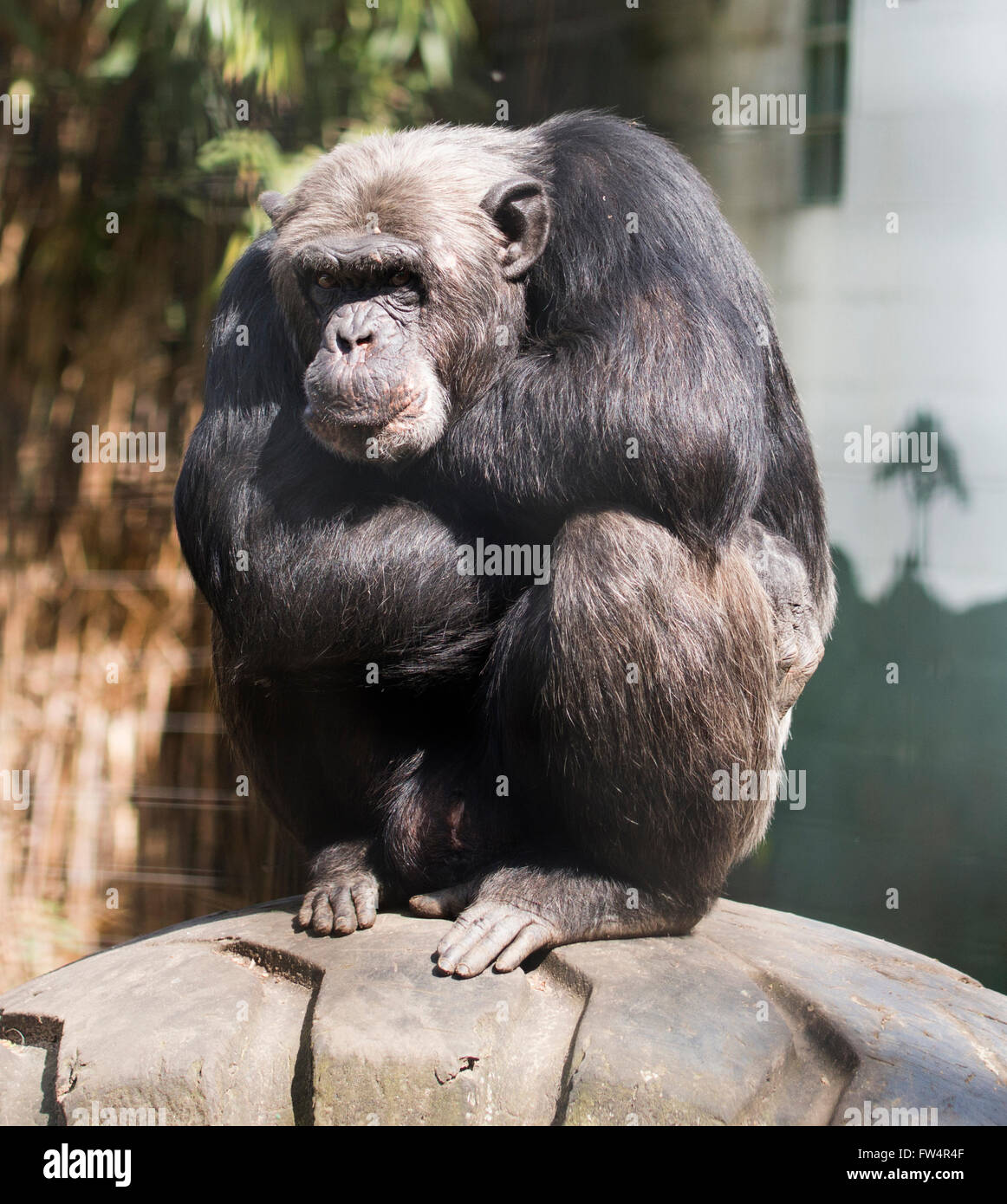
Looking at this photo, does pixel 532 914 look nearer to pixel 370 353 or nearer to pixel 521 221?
pixel 370 353

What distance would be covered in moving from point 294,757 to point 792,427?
1.76m

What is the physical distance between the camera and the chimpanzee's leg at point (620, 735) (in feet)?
9.11

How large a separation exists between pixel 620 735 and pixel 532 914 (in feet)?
1.60

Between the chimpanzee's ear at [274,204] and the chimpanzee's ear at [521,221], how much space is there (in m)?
0.66

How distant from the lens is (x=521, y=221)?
3121 millimetres

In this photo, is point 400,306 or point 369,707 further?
point 369,707

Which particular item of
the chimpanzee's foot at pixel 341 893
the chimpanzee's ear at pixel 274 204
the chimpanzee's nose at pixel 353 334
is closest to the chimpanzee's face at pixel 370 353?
the chimpanzee's nose at pixel 353 334

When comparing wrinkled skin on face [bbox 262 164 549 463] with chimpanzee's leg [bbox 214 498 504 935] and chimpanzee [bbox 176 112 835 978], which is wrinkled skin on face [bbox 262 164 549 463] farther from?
chimpanzee's leg [bbox 214 498 504 935]

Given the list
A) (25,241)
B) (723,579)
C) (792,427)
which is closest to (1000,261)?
(792,427)

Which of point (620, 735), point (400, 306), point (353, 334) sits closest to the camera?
point (620, 735)

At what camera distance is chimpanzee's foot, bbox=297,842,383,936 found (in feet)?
9.87

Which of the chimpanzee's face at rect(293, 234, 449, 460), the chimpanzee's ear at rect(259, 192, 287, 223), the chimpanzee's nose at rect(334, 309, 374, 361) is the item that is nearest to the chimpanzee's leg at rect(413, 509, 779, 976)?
the chimpanzee's face at rect(293, 234, 449, 460)

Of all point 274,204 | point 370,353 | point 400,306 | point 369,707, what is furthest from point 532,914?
point 274,204
